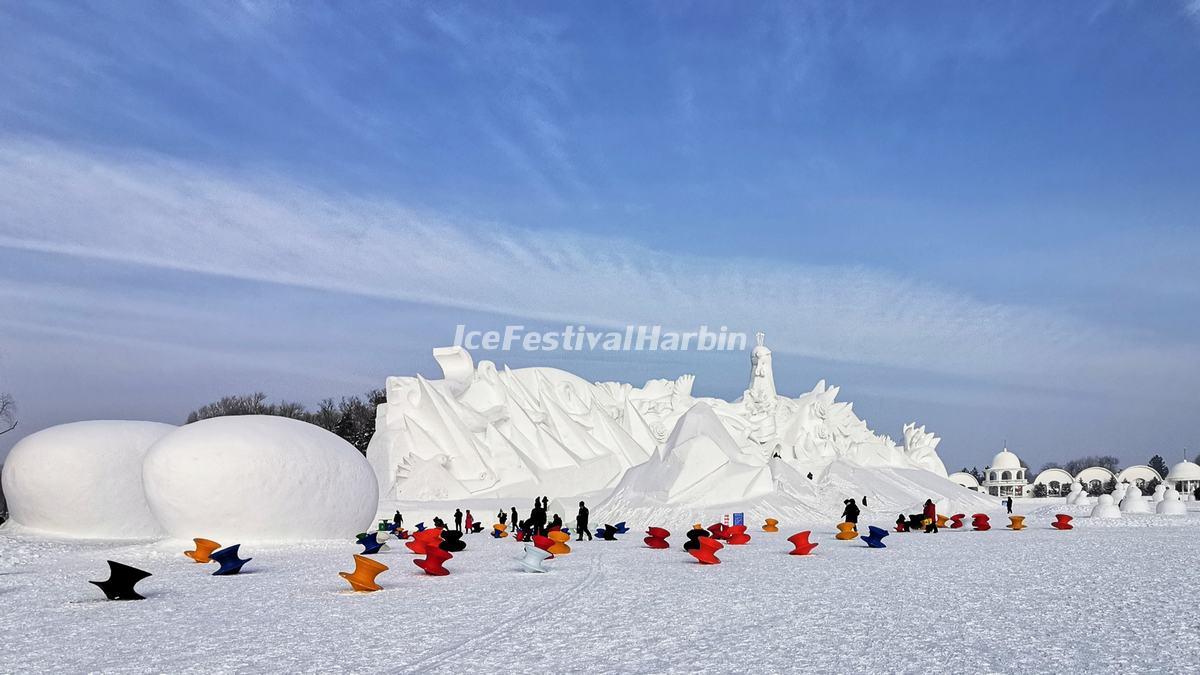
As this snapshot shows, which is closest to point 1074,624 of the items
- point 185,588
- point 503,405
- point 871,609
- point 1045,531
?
point 871,609

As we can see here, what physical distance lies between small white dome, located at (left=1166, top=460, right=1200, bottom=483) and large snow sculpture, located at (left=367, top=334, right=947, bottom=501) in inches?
1659

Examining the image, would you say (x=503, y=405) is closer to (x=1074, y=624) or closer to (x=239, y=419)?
(x=239, y=419)

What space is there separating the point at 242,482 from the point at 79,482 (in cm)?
819

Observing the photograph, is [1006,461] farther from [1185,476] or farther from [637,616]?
[637,616]

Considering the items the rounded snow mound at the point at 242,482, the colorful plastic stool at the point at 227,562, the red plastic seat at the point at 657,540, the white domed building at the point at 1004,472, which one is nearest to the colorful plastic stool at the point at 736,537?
the red plastic seat at the point at 657,540

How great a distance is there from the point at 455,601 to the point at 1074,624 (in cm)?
720

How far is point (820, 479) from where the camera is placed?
43.9 m

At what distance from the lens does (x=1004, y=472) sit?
111 m

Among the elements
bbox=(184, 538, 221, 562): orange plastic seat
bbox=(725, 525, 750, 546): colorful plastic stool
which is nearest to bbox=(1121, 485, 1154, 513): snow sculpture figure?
bbox=(725, 525, 750, 546): colorful plastic stool

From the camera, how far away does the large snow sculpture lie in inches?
1869

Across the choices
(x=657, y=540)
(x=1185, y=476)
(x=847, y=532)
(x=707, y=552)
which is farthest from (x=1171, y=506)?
(x=1185, y=476)

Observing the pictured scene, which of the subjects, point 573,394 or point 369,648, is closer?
point 369,648

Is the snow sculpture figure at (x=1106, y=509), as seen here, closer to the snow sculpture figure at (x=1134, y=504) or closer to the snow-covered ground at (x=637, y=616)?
the snow sculpture figure at (x=1134, y=504)

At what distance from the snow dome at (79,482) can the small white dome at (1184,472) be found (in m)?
98.1
